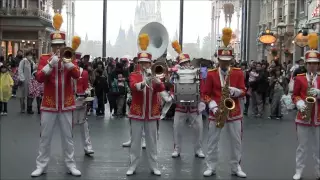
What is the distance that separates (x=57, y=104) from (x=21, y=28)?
29.0m

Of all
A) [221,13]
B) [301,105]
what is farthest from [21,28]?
Result: [301,105]

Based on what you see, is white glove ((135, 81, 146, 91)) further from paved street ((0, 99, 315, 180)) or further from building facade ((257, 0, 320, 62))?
building facade ((257, 0, 320, 62))

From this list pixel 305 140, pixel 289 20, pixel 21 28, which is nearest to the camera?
pixel 305 140

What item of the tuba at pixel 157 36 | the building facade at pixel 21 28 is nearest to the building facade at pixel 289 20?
the tuba at pixel 157 36

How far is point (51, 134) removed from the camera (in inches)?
276

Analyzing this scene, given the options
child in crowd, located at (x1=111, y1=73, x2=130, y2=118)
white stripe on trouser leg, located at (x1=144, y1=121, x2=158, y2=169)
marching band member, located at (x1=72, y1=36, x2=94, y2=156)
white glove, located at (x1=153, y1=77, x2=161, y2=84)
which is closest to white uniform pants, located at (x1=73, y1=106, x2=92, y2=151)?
marching band member, located at (x1=72, y1=36, x2=94, y2=156)

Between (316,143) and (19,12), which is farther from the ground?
(19,12)

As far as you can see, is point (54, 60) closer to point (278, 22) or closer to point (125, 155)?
point (125, 155)

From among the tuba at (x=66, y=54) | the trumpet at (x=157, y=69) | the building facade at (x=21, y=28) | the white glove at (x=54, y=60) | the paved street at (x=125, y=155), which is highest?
the building facade at (x=21, y=28)

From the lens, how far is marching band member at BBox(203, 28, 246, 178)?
7.18 meters

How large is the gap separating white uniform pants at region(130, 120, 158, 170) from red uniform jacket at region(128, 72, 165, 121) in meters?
0.09

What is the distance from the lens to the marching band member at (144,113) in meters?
7.22

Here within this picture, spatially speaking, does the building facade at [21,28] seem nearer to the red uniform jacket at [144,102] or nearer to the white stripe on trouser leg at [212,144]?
the red uniform jacket at [144,102]

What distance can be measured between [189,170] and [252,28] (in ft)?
109
